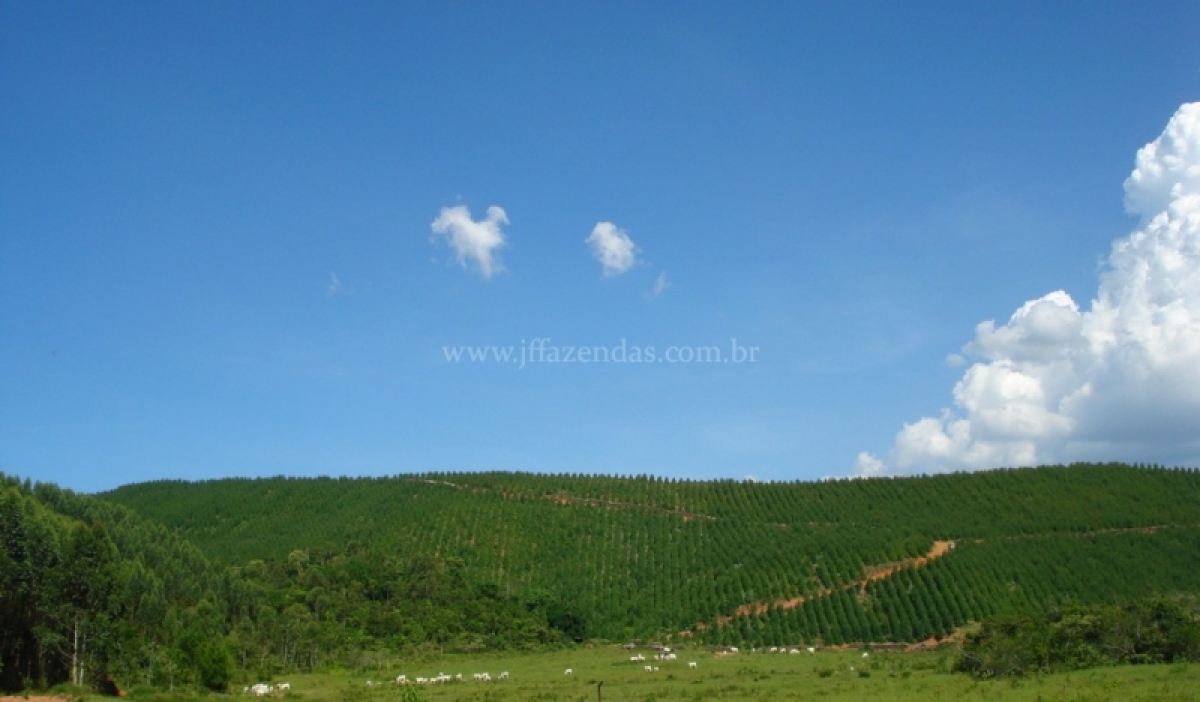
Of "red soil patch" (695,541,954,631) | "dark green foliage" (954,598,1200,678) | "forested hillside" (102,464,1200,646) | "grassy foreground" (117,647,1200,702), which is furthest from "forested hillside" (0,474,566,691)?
"dark green foliage" (954,598,1200,678)

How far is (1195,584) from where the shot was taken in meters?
89.1

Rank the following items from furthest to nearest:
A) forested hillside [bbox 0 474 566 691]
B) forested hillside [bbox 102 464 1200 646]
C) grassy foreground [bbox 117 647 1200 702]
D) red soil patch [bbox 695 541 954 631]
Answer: red soil patch [bbox 695 541 954 631], forested hillside [bbox 102 464 1200 646], forested hillside [bbox 0 474 566 691], grassy foreground [bbox 117 647 1200 702]

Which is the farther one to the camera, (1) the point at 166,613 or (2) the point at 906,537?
(2) the point at 906,537

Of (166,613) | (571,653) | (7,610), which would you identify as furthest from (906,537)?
(7,610)

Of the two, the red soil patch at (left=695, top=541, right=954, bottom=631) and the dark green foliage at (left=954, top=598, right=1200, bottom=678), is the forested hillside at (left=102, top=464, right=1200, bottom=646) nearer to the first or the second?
the red soil patch at (left=695, top=541, right=954, bottom=631)

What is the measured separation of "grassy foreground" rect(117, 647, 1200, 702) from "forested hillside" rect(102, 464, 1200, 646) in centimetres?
2050

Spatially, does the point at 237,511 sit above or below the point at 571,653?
above

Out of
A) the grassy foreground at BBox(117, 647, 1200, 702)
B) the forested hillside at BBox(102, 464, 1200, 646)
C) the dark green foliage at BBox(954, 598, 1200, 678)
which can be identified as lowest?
the grassy foreground at BBox(117, 647, 1200, 702)

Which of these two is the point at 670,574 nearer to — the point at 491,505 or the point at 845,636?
the point at 845,636

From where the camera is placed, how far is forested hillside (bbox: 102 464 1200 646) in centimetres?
8894

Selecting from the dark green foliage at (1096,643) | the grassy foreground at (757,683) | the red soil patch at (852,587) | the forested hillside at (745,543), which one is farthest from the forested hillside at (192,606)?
the dark green foliage at (1096,643)

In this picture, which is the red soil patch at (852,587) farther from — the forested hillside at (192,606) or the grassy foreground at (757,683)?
the grassy foreground at (757,683)

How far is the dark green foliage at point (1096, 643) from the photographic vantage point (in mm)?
47938

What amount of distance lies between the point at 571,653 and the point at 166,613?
3141 centimetres
